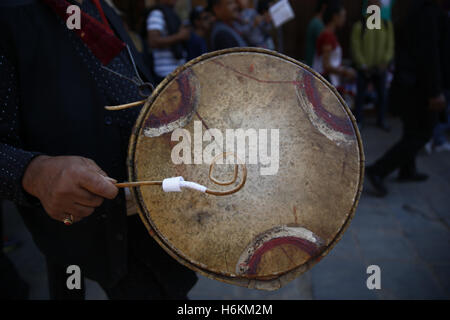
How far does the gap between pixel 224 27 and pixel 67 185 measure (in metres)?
2.17

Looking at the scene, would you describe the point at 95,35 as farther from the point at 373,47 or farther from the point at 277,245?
the point at 373,47

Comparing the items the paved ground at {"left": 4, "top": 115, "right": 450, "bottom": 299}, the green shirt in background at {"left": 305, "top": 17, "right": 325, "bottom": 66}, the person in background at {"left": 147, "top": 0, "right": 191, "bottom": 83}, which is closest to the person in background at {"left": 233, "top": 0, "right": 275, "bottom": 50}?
the person in background at {"left": 147, "top": 0, "right": 191, "bottom": 83}

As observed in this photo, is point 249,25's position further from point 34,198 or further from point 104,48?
point 34,198

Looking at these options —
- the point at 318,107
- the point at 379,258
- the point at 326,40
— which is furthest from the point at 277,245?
the point at 326,40

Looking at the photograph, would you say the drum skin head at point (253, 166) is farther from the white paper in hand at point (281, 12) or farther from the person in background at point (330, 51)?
the person in background at point (330, 51)

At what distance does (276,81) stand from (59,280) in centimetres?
109

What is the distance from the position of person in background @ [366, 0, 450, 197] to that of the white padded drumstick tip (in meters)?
2.84

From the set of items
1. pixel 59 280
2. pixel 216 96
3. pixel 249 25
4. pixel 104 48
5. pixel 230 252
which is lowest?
pixel 59 280

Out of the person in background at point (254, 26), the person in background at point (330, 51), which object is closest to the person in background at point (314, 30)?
the person in background at point (330, 51)

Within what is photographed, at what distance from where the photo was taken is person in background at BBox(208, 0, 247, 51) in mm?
2656

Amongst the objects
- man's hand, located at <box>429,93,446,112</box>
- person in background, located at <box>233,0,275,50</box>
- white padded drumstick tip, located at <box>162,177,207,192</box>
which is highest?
person in background, located at <box>233,0,275,50</box>

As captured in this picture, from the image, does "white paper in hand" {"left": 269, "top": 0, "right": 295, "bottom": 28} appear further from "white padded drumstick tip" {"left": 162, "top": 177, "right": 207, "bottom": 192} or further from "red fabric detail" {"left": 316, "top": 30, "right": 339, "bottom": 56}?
"white padded drumstick tip" {"left": 162, "top": 177, "right": 207, "bottom": 192}
